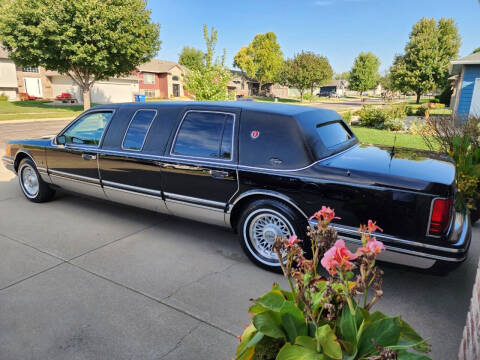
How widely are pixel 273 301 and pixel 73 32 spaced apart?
26.1 meters

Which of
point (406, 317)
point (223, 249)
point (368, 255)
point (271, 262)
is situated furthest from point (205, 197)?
point (368, 255)

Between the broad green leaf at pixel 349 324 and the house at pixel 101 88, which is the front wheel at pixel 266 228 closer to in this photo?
the broad green leaf at pixel 349 324

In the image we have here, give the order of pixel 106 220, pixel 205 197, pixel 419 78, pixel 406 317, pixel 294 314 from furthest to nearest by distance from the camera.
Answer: pixel 419 78 → pixel 106 220 → pixel 205 197 → pixel 406 317 → pixel 294 314

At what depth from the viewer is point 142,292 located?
11.1ft

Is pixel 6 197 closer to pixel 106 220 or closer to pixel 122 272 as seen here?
pixel 106 220

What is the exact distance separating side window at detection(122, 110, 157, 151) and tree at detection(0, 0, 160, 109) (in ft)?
72.1

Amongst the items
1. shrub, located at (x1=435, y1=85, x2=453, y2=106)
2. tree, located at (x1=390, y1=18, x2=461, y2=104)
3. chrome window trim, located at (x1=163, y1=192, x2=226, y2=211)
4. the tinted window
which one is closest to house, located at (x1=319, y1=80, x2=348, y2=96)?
shrub, located at (x1=435, y1=85, x2=453, y2=106)

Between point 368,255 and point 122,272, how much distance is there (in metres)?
3.02

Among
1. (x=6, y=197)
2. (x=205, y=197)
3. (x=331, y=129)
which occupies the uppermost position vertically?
(x=331, y=129)

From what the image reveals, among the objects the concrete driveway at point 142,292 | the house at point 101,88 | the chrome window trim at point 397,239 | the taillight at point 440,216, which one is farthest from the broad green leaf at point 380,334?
the house at point 101,88

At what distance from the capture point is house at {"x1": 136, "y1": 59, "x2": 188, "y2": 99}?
54.8m

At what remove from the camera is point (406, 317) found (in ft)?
9.97

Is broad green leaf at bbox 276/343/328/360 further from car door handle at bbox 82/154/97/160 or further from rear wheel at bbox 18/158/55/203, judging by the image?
rear wheel at bbox 18/158/55/203

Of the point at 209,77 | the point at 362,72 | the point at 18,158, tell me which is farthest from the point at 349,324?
the point at 362,72
